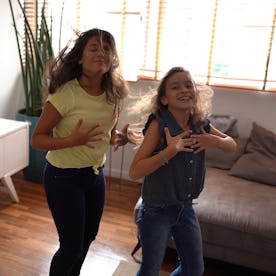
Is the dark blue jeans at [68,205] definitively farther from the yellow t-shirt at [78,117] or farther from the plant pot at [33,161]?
the plant pot at [33,161]

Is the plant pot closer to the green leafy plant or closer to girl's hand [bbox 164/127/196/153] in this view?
the green leafy plant

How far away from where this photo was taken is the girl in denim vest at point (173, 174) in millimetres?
1289

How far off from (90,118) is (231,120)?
1.51 metres

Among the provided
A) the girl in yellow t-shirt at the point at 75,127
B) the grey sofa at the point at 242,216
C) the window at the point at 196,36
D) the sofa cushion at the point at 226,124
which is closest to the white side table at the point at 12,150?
the window at the point at 196,36

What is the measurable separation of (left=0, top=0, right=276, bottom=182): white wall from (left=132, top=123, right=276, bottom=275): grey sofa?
0.50 m

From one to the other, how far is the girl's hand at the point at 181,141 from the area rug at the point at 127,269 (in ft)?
3.28

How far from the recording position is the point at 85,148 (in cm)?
138

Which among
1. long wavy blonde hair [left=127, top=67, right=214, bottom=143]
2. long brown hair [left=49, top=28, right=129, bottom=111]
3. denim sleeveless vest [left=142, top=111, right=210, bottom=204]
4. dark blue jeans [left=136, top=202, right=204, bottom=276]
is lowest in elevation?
dark blue jeans [left=136, top=202, right=204, bottom=276]

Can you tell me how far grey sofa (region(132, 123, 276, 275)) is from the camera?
5.89 ft

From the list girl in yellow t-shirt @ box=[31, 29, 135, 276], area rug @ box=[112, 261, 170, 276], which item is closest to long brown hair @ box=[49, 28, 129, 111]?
girl in yellow t-shirt @ box=[31, 29, 135, 276]

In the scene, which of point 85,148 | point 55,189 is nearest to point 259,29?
point 85,148

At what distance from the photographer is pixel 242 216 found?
1840mm

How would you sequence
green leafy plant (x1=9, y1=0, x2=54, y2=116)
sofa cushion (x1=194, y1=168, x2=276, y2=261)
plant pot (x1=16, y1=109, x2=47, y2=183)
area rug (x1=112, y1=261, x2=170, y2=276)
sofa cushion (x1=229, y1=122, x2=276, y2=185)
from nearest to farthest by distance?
sofa cushion (x1=194, y1=168, x2=276, y2=261)
area rug (x1=112, y1=261, x2=170, y2=276)
sofa cushion (x1=229, y1=122, x2=276, y2=185)
green leafy plant (x1=9, y1=0, x2=54, y2=116)
plant pot (x1=16, y1=109, x2=47, y2=183)

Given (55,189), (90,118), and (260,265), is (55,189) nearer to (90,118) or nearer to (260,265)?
(90,118)
